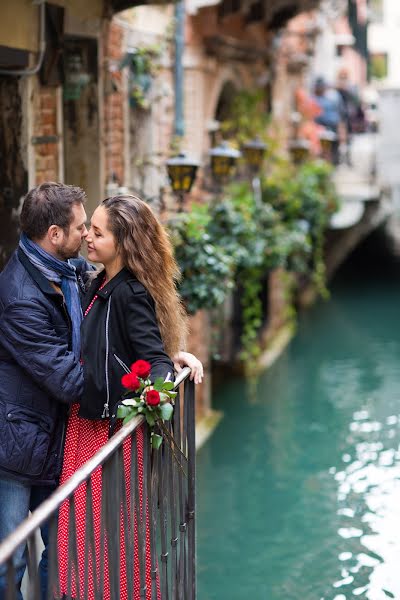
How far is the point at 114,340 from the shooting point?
3.47 metres

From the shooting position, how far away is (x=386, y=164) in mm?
17344

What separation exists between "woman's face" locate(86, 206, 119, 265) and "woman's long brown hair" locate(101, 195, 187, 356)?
20mm

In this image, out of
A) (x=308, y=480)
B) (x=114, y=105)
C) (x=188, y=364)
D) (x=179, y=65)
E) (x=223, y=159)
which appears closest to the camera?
(x=188, y=364)

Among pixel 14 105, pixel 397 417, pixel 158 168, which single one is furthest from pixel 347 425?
pixel 14 105

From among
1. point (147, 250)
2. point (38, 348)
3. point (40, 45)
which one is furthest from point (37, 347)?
point (40, 45)

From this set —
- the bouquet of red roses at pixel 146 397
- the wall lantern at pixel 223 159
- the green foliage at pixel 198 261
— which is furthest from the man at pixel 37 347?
the wall lantern at pixel 223 159

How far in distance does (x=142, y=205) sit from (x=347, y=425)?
7.29m

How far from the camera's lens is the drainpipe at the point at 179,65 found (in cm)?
914

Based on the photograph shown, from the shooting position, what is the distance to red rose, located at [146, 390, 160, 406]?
127 inches

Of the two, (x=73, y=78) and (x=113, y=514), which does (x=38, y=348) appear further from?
(x=73, y=78)

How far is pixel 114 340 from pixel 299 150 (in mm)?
11190

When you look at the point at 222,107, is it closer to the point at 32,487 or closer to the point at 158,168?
the point at 158,168

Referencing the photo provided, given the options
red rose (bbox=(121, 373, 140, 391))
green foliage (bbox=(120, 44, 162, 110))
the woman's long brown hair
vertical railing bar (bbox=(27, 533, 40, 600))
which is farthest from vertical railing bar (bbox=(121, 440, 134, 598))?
green foliage (bbox=(120, 44, 162, 110))

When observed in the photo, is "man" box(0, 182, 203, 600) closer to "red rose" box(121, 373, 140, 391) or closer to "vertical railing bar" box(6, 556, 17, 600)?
"red rose" box(121, 373, 140, 391)
